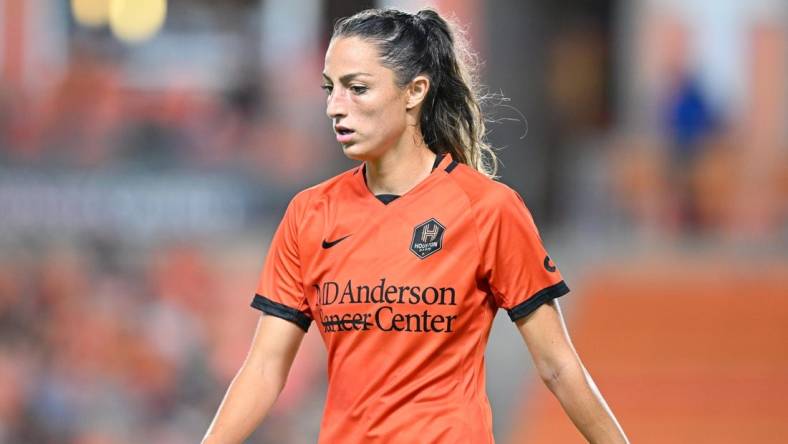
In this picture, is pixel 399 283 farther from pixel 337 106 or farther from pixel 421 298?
pixel 337 106

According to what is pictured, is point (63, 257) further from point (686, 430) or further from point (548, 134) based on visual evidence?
point (548, 134)

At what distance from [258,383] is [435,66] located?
84 cm

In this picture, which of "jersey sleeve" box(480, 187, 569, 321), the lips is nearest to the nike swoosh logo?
the lips

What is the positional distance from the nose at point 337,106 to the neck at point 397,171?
0.63ft

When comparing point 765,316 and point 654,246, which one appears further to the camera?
point 654,246

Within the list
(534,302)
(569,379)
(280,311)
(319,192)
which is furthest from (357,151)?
(569,379)

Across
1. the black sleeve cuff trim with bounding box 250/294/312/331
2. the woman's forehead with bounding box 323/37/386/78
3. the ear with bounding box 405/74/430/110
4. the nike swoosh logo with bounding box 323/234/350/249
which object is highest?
the woman's forehead with bounding box 323/37/386/78

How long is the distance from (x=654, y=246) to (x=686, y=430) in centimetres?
255

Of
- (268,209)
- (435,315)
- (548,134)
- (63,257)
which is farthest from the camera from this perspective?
(548,134)

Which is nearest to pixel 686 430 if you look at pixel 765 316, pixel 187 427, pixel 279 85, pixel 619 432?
pixel 765 316

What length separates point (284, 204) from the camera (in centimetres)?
1042

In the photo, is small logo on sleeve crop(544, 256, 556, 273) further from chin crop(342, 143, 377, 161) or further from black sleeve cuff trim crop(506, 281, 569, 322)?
chin crop(342, 143, 377, 161)

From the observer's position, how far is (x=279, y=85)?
35.5ft

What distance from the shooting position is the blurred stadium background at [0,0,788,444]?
8.83 metres
